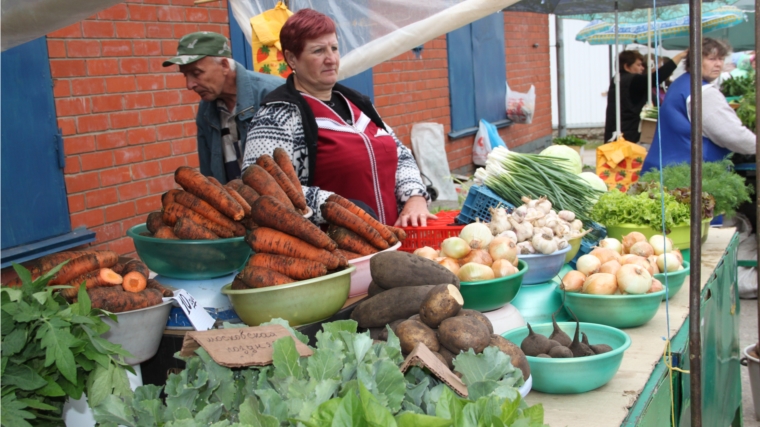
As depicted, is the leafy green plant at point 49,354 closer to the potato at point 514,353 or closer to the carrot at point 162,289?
the carrot at point 162,289

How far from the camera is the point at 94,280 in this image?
1.80 m

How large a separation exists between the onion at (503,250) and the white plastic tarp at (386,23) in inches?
51.7

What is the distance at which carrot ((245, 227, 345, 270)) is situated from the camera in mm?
1938

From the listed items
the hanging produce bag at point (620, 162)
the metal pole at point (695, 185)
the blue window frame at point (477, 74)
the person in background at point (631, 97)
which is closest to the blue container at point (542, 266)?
the metal pole at point (695, 185)

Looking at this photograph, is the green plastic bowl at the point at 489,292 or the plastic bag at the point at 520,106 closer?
the green plastic bowl at the point at 489,292

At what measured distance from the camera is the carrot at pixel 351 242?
86.7 inches

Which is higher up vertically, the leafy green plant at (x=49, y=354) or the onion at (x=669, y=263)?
the leafy green plant at (x=49, y=354)

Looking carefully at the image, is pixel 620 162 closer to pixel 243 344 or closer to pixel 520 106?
pixel 520 106

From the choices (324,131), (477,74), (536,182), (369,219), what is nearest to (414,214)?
(324,131)

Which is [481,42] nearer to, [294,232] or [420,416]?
[294,232]

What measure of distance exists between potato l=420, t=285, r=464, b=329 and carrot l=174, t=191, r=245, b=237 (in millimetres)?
654

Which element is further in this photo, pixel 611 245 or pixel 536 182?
pixel 536 182

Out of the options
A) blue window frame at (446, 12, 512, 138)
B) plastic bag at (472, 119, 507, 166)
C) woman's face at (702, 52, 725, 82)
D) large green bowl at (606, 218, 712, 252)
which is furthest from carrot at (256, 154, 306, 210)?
plastic bag at (472, 119, 507, 166)

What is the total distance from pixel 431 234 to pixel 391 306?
1.04 m
